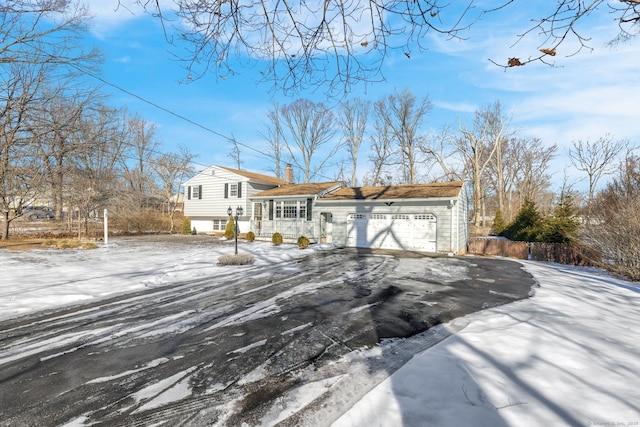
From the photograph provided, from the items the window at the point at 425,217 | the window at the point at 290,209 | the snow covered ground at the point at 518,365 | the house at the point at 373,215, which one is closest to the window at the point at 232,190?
the house at the point at 373,215

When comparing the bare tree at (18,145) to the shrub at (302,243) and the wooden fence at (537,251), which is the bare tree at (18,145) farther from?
the wooden fence at (537,251)

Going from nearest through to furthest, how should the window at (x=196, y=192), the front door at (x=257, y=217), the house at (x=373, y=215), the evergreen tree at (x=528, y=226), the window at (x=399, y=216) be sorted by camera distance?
the house at (x=373, y=215) → the evergreen tree at (x=528, y=226) → the window at (x=399, y=216) → the front door at (x=257, y=217) → the window at (x=196, y=192)

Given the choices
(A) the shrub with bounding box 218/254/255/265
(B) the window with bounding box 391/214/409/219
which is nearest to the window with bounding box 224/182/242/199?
(B) the window with bounding box 391/214/409/219

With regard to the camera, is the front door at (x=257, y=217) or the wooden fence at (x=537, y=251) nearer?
the wooden fence at (x=537, y=251)

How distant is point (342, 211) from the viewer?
18.2 meters

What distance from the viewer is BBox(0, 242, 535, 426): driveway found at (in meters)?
2.67

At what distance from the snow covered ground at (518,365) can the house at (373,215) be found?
8.20 metres


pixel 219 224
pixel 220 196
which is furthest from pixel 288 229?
pixel 219 224

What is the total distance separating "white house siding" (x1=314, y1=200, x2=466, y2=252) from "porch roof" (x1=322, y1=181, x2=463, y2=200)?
320 mm

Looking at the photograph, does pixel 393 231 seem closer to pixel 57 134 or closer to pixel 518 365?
pixel 518 365

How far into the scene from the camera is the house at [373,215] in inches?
610

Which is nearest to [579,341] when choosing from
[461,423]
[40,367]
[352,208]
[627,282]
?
[461,423]

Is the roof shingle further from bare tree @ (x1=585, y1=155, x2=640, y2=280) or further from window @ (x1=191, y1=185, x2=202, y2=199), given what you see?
bare tree @ (x1=585, y1=155, x2=640, y2=280)

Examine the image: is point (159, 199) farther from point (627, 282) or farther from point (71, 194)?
point (627, 282)
